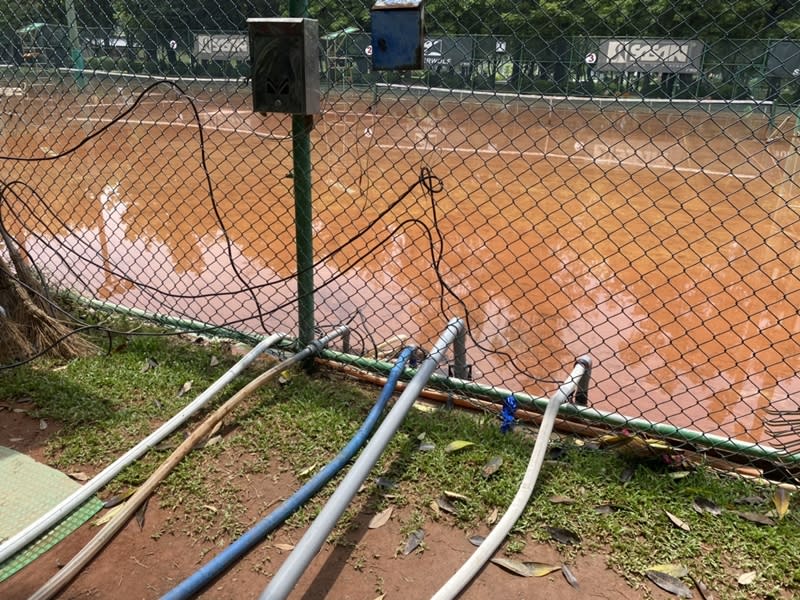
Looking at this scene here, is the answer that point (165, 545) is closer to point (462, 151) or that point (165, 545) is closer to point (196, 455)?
point (196, 455)

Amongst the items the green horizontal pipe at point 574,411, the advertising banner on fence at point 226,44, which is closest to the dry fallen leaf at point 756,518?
the green horizontal pipe at point 574,411

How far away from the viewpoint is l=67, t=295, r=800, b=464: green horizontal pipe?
2.43 m

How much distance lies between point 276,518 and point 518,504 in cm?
79

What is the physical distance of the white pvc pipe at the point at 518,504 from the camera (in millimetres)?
1865

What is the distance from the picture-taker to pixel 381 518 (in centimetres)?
218

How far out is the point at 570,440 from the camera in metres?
2.59

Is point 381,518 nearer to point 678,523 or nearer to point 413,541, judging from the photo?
point 413,541

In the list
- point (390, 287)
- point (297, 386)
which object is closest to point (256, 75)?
point (297, 386)

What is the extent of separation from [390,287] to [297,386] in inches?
103

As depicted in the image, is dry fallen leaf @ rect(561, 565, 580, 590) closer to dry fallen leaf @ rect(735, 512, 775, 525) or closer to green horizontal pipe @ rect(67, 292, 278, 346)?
dry fallen leaf @ rect(735, 512, 775, 525)

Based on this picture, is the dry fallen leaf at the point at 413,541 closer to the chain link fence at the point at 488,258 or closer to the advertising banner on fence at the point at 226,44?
the chain link fence at the point at 488,258

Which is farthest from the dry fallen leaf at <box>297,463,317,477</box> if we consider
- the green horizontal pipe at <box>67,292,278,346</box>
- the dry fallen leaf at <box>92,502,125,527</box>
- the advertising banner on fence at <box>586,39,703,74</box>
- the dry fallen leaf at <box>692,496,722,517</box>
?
the advertising banner on fence at <box>586,39,703,74</box>

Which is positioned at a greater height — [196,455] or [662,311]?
[196,455]

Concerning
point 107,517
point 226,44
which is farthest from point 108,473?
point 226,44
